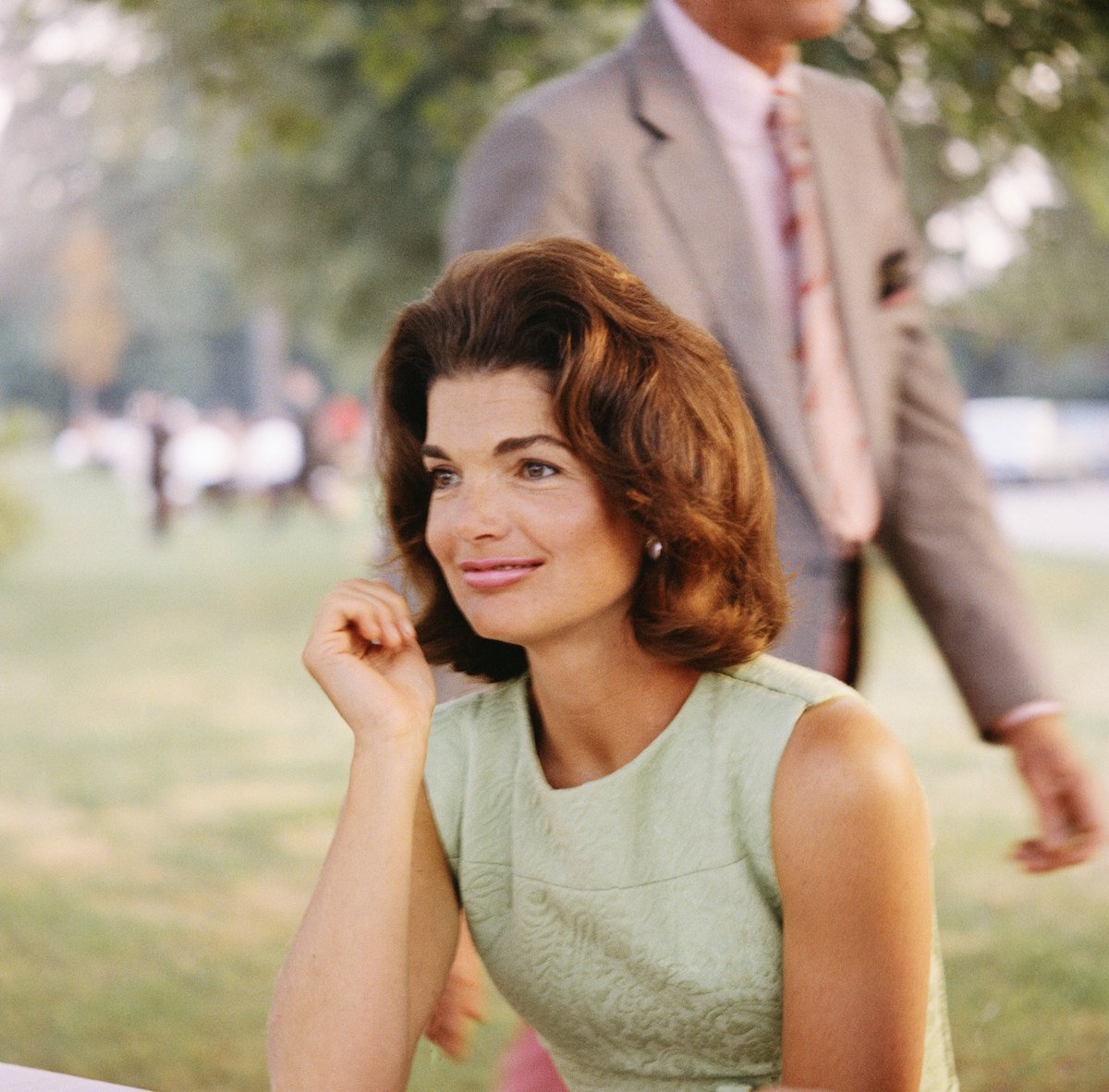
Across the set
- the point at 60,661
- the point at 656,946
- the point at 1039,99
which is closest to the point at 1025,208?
the point at 1039,99

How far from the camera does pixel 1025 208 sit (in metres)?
9.66

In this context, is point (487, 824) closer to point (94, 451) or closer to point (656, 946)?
point (656, 946)

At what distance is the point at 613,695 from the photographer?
174cm

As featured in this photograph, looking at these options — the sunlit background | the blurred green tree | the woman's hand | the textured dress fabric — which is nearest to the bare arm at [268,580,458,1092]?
the woman's hand

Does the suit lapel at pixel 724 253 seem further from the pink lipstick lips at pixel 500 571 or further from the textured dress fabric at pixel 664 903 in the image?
the pink lipstick lips at pixel 500 571

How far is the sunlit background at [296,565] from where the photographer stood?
435 centimetres

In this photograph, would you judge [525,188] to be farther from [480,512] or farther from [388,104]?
[388,104]

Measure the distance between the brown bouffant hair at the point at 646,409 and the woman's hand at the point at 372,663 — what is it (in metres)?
0.26

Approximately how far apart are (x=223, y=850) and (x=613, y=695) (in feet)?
15.7

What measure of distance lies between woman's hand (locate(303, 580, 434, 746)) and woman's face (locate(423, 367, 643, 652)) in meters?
0.15

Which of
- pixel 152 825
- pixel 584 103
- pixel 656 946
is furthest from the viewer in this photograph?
pixel 152 825

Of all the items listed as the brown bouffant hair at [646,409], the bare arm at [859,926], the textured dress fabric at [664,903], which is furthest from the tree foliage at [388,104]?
the bare arm at [859,926]

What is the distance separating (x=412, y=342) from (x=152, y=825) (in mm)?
5270

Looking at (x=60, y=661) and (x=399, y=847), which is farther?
(x=60, y=661)
